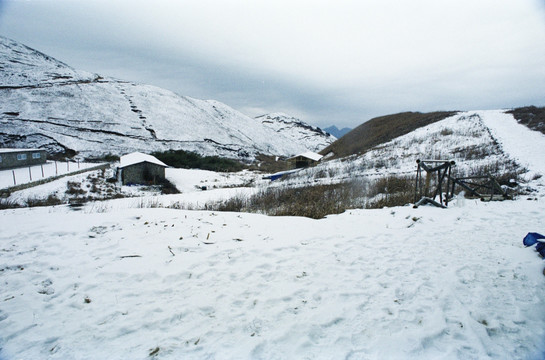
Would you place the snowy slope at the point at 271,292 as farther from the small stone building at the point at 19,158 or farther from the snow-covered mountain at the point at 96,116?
the snow-covered mountain at the point at 96,116

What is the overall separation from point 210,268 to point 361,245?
3.49 m

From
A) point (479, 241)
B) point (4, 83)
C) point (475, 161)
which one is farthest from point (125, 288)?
point (4, 83)

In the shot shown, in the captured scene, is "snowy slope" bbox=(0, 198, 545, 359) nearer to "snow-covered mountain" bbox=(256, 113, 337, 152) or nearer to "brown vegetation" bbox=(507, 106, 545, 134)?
"brown vegetation" bbox=(507, 106, 545, 134)

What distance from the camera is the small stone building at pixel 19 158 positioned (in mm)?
30016

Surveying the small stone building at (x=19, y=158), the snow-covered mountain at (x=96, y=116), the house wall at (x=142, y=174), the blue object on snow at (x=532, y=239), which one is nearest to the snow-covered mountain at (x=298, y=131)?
the snow-covered mountain at (x=96, y=116)

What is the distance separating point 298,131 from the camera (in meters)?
155

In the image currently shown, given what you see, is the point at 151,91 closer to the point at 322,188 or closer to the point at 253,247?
the point at 322,188

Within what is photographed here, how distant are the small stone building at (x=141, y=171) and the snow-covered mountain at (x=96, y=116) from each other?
24.9 meters

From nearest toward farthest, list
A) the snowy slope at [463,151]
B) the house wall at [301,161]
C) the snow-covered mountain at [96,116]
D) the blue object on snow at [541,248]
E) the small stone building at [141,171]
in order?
Result: the blue object on snow at [541,248] < the snowy slope at [463,151] < the small stone building at [141,171] < the house wall at [301,161] < the snow-covered mountain at [96,116]

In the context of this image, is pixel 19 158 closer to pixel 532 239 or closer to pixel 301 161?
pixel 301 161

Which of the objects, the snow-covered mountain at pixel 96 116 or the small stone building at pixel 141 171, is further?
the snow-covered mountain at pixel 96 116

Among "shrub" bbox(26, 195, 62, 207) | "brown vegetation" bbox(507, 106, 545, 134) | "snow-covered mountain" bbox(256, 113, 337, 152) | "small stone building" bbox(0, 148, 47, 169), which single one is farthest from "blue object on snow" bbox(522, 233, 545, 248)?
"snow-covered mountain" bbox(256, 113, 337, 152)

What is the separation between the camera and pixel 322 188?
51.7 ft

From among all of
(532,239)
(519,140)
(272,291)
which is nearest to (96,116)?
(272,291)
